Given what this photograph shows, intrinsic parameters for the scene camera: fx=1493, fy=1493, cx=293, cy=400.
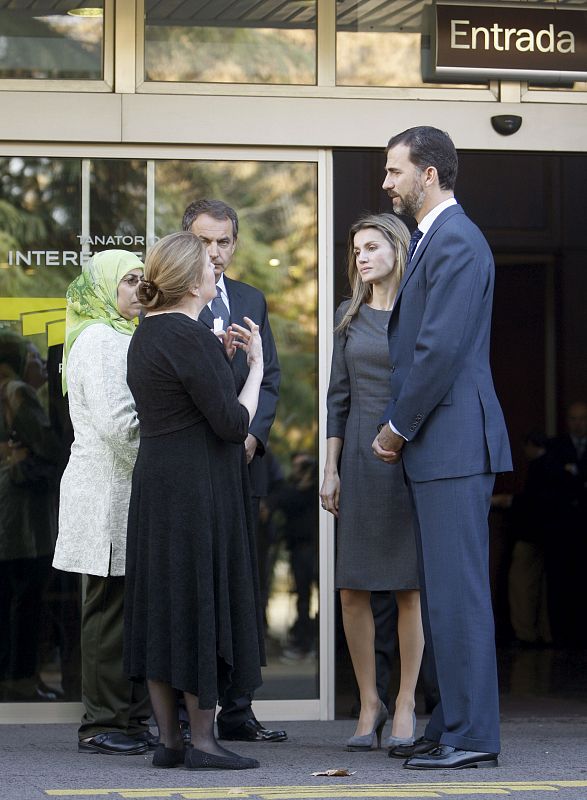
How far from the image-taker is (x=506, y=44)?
277 inches

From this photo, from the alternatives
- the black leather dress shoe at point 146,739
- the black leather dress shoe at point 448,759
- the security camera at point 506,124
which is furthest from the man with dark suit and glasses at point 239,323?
the security camera at point 506,124

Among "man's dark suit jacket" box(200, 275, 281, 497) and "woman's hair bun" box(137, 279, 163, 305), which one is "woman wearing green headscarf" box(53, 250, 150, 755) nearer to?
"woman's hair bun" box(137, 279, 163, 305)

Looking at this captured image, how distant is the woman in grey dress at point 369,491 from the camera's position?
5.55 meters

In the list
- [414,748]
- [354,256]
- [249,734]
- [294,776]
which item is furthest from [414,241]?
[249,734]

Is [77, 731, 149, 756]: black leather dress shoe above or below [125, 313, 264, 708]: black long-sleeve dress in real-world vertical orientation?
below

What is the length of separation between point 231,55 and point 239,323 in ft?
4.97

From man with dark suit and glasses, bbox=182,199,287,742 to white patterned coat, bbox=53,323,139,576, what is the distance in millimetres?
573

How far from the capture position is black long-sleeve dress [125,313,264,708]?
486 centimetres

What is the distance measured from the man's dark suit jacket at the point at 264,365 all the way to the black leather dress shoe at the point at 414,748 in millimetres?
1283

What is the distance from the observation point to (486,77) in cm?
702

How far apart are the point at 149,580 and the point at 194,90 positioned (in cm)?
279

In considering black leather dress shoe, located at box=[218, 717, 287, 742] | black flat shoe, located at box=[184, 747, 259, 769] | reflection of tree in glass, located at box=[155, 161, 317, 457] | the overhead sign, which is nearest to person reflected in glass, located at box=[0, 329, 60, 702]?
reflection of tree in glass, located at box=[155, 161, 317, 457]

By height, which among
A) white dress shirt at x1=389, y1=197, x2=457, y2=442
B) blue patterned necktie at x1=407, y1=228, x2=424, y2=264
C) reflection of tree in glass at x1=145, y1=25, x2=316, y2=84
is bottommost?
blue patterned necktie at x1=407, y1=228, x2=424, y2=264

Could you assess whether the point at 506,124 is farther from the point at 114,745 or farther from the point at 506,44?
the point at 114,745
